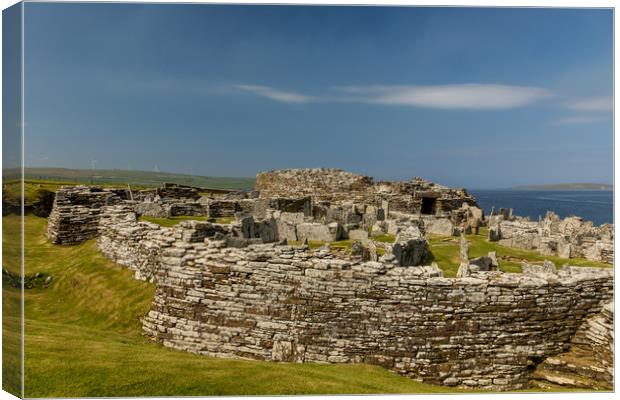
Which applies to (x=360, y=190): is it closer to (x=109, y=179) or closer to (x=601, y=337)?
(x=601, y=337)

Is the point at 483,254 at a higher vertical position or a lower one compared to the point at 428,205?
lower

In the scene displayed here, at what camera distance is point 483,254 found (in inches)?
650

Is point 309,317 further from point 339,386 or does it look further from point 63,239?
point 63,239

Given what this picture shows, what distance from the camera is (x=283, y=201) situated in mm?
30078

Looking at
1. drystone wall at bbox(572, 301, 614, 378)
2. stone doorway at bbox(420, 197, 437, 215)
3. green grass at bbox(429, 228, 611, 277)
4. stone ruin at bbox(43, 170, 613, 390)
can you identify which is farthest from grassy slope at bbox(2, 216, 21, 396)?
stone doorway at bbox(420, 197, 437, 215)

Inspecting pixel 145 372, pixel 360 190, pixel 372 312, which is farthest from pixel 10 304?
pixel 360 190

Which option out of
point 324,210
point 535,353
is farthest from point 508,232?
point 535,353

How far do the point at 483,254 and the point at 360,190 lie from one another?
20.3m

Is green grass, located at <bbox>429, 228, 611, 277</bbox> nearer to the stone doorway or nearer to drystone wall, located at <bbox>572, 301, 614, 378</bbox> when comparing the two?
drystone wall, located at <bbox>572, 301, 614, 378</bbox>

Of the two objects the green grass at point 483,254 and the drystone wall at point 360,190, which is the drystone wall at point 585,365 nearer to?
the green grass at point 483,254

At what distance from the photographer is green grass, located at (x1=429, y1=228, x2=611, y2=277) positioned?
46.2 ft

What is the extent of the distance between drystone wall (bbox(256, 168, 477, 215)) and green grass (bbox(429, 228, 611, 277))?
38.0ft

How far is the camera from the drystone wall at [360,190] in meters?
33.4

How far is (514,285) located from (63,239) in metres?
19.1
